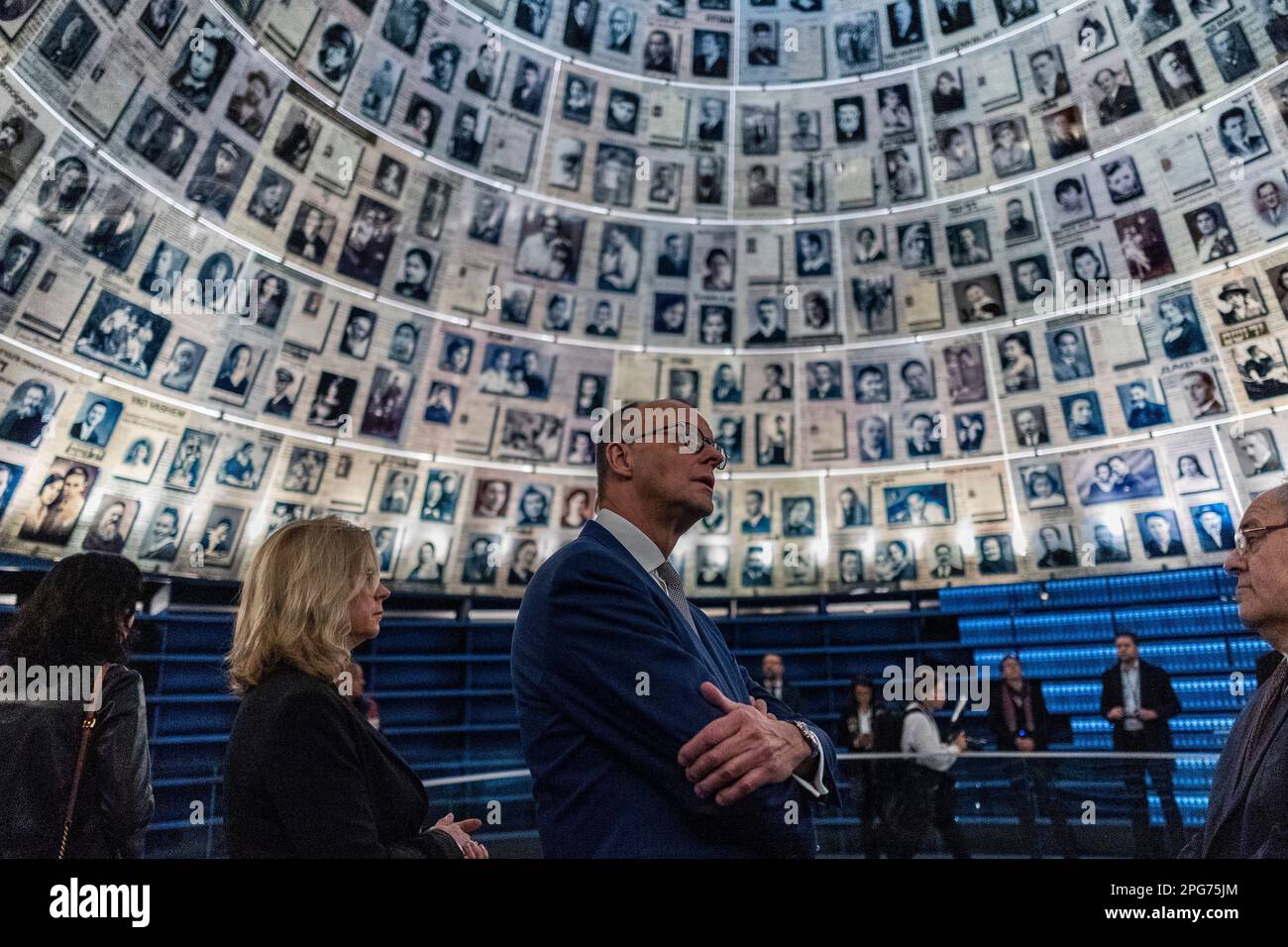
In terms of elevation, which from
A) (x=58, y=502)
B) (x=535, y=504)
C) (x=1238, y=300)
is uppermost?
(x=1238, y=300)

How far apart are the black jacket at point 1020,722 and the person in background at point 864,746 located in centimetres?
101

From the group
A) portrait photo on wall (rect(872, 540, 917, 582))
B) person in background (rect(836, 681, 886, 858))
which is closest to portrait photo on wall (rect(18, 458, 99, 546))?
person in background (rect(836, 681, 886, 858))

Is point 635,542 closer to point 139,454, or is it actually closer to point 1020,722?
point 1020,722

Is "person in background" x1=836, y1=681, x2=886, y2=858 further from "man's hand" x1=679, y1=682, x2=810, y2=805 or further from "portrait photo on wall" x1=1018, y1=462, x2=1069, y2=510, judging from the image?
"man's hand" x1=679, y1=682, x2=810, y2=805

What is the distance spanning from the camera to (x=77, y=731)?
3090 mm

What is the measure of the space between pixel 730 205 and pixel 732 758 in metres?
9.95

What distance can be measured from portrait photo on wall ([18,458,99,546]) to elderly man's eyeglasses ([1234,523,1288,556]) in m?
7.86

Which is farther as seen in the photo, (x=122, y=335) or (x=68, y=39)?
(x=122, y=335)

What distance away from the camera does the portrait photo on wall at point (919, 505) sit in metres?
10.9

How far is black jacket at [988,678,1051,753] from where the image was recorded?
26.1 ft

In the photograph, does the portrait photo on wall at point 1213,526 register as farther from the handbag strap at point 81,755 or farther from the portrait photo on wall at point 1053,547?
the handbag strap at point 81,755

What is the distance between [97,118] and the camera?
704cm

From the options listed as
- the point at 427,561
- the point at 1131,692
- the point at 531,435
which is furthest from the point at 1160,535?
the point at 427,561

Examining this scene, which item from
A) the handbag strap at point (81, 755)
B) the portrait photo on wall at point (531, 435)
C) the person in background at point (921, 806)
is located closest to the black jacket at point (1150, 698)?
the person in background at point (921, 806)
